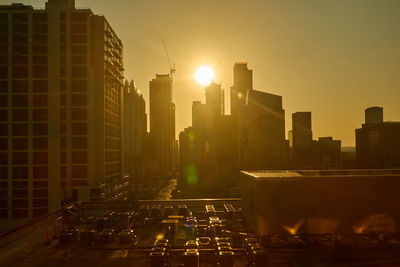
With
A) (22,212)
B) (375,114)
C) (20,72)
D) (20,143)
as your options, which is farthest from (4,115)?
(375,114)

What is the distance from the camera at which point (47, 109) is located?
185ft

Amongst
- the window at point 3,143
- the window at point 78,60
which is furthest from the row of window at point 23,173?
the window at point 78,60

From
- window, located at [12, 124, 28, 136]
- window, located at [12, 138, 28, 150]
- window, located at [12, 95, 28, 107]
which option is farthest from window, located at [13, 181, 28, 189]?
window, located at [12, 95, 28, 107]

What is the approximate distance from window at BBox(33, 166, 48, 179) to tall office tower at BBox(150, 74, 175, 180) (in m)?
111

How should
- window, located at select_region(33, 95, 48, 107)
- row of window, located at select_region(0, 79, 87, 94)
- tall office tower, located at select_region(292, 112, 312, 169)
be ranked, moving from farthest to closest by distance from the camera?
1. tall office tower, located at select_region(292, 112, 312, 169)
2. row of window, located at select_region(0, 79, 87, 94)
3. window, located at select_region(33, 95, 48, 107)

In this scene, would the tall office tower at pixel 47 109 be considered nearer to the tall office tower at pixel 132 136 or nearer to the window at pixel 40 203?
the window at pixel 40 203

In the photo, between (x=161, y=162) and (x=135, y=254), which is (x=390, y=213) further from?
(x=161, y=162)

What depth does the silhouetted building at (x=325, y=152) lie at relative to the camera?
155500 mm

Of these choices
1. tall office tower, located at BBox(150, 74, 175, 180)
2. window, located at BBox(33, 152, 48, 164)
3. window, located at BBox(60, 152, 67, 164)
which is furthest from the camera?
tall office tower, located at BBox(150, 74, 175, 180)

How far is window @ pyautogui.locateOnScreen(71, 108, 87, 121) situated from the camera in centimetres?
5641

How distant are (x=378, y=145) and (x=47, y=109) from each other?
452ft

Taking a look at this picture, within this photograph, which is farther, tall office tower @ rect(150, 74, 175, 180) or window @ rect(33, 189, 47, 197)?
tall office tower @ rect(150, 74, 175, 180)

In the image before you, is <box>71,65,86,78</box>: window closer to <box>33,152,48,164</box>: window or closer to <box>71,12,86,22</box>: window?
<box>71,12,86,22</box>: window

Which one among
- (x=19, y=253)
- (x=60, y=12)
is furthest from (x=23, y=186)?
(x=19, y=253)
